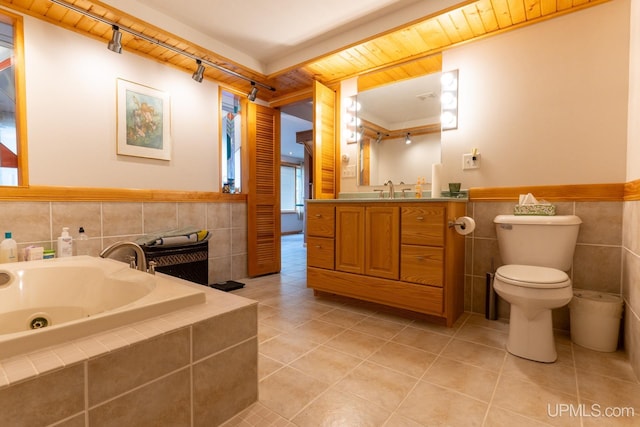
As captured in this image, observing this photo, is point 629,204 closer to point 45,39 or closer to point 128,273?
point 128,273

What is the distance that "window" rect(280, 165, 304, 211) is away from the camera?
824 centimetres

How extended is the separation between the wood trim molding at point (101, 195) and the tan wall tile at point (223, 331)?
179 cm

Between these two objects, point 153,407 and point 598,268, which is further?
point 598,268

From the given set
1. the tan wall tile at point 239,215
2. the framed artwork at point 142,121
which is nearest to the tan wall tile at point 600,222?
the tan wall tile at point 239,215

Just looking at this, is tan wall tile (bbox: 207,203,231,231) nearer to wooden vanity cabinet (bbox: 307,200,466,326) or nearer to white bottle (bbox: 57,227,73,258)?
wooden vanity cabinet (bbox: 307,200,466,326)

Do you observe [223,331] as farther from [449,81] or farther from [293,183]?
[293,183]

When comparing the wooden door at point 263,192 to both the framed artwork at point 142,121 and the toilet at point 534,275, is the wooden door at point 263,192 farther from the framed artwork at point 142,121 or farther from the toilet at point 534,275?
the toilet at point 534,275

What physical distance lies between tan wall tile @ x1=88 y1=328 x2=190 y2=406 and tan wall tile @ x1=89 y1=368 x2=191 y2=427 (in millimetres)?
26

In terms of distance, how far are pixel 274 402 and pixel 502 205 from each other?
6.43 ft

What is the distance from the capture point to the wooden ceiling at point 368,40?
6.44 ft

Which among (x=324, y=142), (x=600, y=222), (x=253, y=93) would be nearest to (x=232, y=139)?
(x=253, y=93)

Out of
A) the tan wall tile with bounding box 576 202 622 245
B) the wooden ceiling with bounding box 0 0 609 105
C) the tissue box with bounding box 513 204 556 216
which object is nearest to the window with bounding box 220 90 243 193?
the wooden ceiling with bounding box 0 0 609 105

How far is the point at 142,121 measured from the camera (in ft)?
8.32

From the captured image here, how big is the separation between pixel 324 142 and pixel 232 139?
1.19m
